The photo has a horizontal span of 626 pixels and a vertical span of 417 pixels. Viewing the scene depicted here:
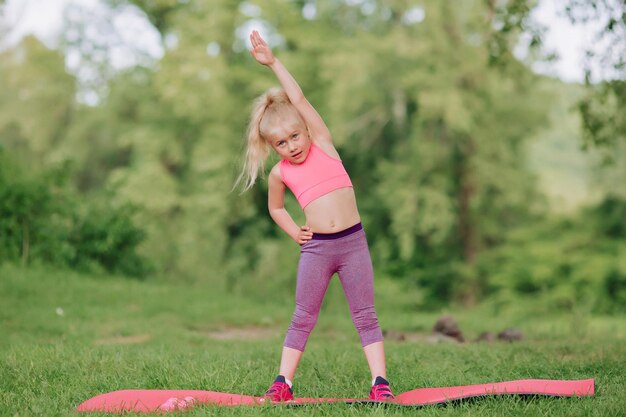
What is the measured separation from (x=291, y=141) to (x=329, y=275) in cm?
84

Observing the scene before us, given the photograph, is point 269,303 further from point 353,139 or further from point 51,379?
point 353,139

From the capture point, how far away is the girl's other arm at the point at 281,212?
15.5 feet

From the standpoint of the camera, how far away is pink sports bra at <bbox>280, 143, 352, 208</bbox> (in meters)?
4.73

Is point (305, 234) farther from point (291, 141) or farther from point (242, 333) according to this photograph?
point (242, 333)

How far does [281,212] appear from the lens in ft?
16.2

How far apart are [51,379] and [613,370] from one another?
378 centimetres

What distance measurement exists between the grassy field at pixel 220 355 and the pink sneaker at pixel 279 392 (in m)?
0.26

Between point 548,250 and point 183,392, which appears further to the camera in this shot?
point 548,250

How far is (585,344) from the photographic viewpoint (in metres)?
7.37

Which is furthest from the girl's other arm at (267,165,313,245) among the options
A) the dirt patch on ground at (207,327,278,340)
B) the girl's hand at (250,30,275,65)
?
the dirt patch on ground at (207,327,278,340)

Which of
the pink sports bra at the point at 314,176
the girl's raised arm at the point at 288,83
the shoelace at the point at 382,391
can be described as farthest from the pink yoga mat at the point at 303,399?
the girl's raised arm at the point at 288,83

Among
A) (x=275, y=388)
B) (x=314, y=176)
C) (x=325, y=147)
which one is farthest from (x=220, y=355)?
(x=325, y=147)

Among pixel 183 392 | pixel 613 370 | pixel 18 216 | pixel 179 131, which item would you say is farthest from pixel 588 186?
pixel 183 392

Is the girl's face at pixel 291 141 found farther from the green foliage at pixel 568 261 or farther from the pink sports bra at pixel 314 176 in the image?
the green foliage at pixel 568 261
